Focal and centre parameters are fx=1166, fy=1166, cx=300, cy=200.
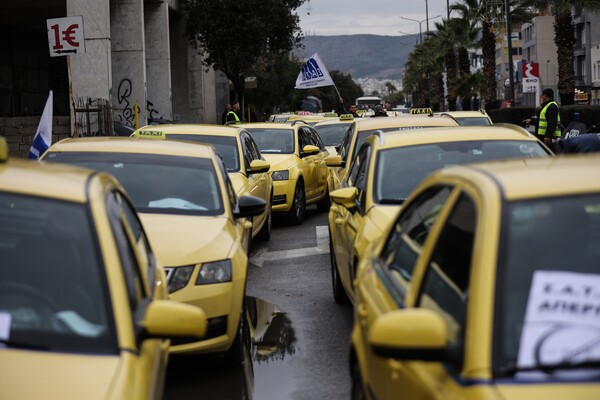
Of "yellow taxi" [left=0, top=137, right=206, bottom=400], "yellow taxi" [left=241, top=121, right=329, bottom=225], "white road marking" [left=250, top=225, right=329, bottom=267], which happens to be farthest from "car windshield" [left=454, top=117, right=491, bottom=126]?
"yellow taxi" [left=0, top=137, right=206, bottom=400]

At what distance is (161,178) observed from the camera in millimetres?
9227

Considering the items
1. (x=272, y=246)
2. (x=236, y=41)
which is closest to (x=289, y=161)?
(x=272, y=246)

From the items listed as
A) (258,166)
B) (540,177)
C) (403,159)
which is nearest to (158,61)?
(258,166)

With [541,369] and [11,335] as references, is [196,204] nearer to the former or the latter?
[11,335]

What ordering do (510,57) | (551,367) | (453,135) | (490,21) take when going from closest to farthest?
(551,367)
(453,135)
(510,57)
(490,21)

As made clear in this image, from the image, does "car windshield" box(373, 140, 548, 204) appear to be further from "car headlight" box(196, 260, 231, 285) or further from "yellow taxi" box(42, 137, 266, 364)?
"car headlight" box(196, 260, 231, 285)

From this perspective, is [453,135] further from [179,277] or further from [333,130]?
[333,130]

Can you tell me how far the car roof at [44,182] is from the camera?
468 centimetres

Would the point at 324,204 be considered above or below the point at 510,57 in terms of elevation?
below

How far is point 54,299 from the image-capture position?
4.42 meters

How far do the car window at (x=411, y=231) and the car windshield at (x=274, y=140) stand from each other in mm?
13183

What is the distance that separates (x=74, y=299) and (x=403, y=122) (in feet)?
33.1

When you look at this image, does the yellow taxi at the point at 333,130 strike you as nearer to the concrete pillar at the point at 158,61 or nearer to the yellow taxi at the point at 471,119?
the yellow taxi at the point at 471,119

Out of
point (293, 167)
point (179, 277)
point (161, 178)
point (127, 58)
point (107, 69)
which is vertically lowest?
point (179, 277)
